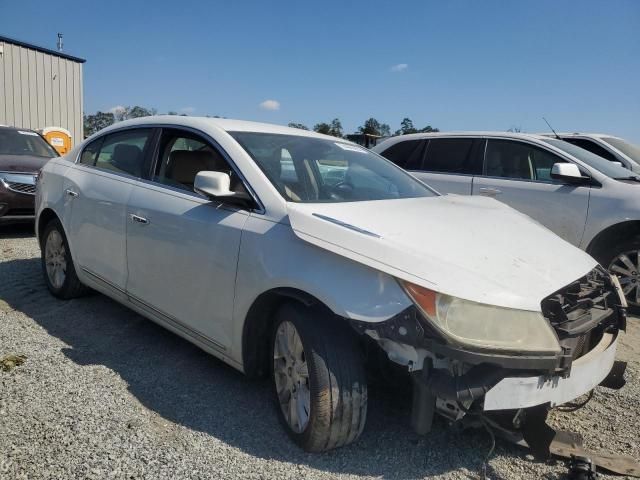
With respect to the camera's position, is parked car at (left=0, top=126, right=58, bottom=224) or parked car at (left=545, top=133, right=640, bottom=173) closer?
parked car at (left=0, top=126, right=58, bottom=224)

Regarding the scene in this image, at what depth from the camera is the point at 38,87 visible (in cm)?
1639

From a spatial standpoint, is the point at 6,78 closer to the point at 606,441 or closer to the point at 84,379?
the point at 84,379

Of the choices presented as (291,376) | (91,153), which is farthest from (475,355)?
(91,153)

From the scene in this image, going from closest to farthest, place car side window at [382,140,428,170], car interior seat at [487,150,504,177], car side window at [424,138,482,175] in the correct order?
car interior seat at [487,150,504,177] → car side window at [424,138,482,175] → car side window at [382,140,428,170]

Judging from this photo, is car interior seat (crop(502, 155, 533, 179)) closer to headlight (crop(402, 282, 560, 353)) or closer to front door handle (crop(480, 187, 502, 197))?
front door handle (crop(480, 187, 502, 197))

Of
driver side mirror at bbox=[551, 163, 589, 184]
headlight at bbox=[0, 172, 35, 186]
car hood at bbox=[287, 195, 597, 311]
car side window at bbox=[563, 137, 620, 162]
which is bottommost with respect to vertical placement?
headlight at bbox=[0, 172, 35, 186]

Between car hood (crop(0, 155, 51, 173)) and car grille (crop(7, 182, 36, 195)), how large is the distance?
287 mm

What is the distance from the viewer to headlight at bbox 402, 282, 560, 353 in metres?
2.11

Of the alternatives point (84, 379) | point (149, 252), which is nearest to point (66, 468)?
point (84, 379)

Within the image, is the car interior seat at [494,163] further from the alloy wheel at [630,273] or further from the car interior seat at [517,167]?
the alloy wheel at [630,273]

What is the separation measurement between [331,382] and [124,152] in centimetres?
269

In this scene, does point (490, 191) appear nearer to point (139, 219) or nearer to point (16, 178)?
point (139, 219)

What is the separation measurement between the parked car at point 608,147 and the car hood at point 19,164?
790 cm

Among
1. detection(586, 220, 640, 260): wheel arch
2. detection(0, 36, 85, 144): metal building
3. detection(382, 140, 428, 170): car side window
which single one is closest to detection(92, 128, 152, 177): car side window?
detection(382, 140, 428, 170): car side window
